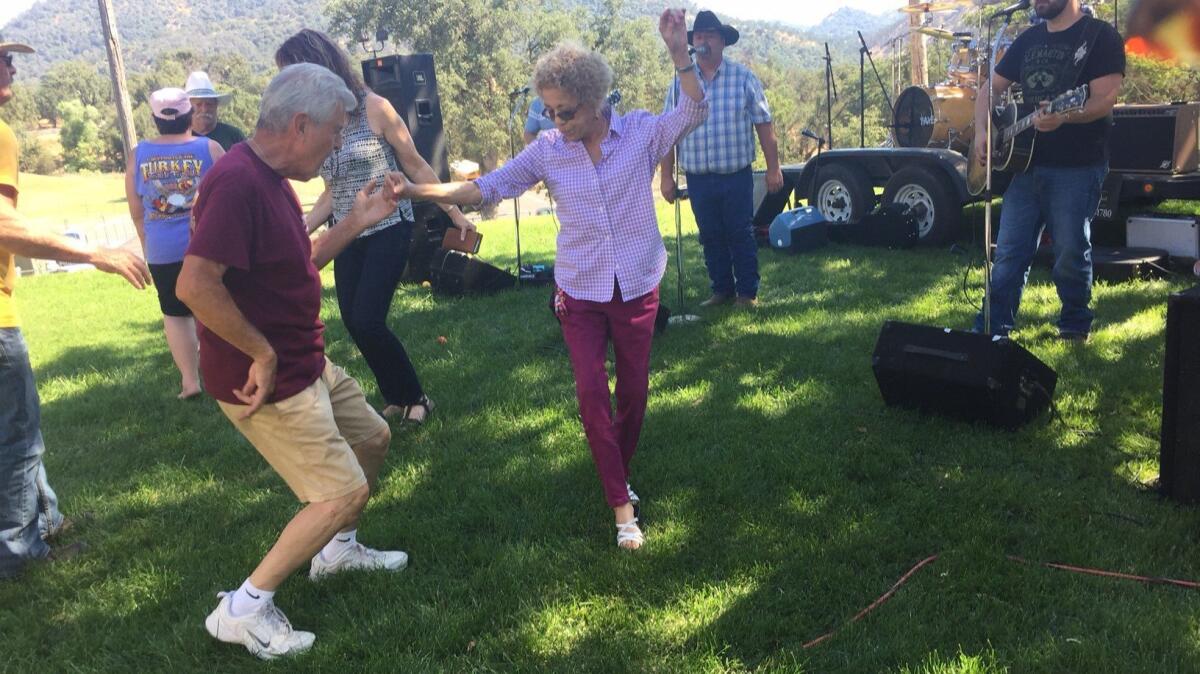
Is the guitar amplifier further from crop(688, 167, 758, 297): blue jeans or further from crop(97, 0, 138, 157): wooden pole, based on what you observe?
crop(97, 0, 138, 157): wooden pole

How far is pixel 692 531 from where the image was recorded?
10.8ft

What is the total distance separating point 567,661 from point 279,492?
2.00 metres

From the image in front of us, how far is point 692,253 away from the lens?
9555 millimetres

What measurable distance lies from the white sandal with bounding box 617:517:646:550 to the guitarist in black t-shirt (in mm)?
3093

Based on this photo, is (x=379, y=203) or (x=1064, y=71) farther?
(x=1064, y=71)

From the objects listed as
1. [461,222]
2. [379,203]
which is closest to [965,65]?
[461,222]

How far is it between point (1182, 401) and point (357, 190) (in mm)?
3704

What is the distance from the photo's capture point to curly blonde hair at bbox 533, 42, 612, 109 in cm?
291

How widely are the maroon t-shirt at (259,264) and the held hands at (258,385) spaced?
3 centimetres

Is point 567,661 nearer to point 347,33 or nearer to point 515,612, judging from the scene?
point 515,612

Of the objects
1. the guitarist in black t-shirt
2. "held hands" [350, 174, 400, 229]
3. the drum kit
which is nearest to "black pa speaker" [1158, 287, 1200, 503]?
the guitarist in black t-shirt

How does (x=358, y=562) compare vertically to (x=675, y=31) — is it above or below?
below

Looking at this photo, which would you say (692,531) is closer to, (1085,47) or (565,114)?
(565,114)

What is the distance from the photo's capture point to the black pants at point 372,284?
4336 mm
